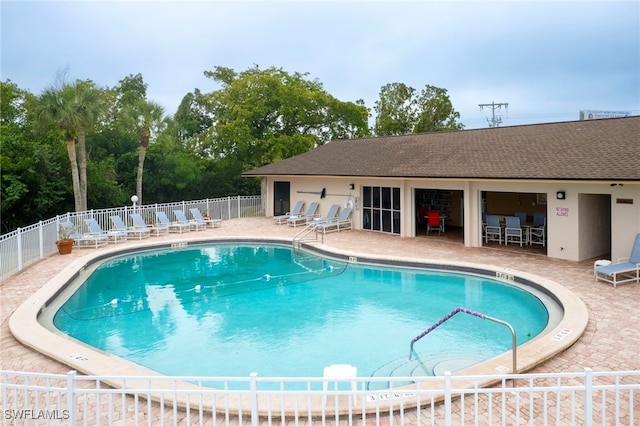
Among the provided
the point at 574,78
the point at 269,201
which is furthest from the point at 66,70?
the point at 574,78

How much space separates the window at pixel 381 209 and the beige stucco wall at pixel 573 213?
1.95 feet

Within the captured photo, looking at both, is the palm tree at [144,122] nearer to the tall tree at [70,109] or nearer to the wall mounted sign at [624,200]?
the tall tree at [70,109]

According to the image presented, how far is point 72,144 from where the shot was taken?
20172 millimetres

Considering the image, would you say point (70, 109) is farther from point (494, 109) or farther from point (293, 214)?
point (494, 109)

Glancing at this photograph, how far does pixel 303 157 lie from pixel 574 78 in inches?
755

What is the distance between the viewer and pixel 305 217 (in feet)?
73.3

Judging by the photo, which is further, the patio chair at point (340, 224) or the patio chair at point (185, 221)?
the patio chair at point (185, 221)

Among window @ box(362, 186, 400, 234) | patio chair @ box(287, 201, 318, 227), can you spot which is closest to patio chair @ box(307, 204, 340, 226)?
patio chair @ box(287, 201, 318, 227)

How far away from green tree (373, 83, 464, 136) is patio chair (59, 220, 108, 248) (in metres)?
30.5

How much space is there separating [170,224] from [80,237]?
13.6ft

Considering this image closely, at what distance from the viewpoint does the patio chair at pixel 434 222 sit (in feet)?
60.4

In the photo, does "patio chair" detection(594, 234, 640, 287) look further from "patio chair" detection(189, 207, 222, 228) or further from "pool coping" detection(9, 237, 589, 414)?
"patio chair" detection(189, 207, 222, 228)

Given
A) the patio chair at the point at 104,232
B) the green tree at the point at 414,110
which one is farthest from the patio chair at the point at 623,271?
the green tree at the point at 414,110

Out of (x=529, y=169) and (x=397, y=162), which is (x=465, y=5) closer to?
(x=397, y=162)
